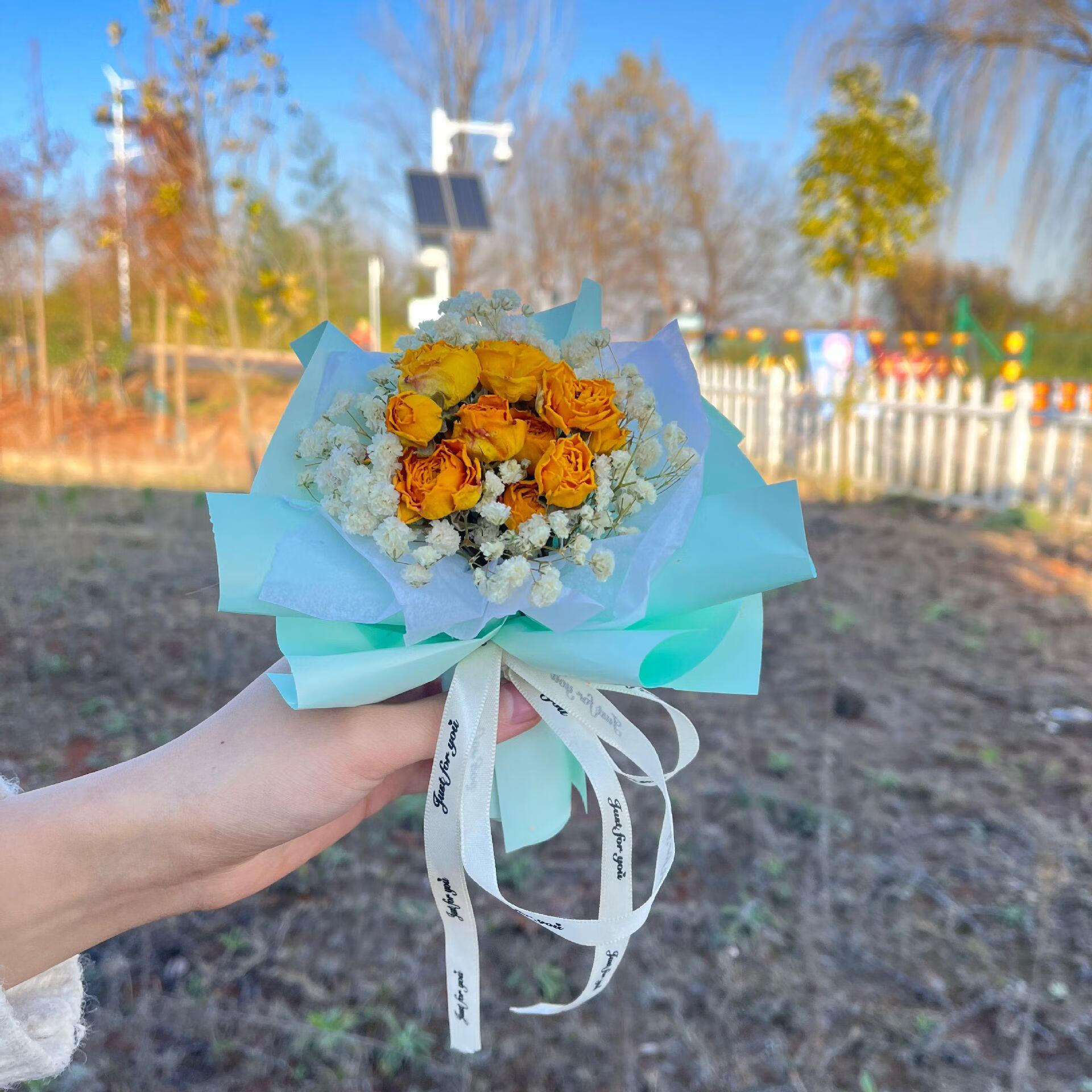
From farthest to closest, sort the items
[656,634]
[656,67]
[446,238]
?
1. [656,67]
2. [446,238]
3. [656,634]

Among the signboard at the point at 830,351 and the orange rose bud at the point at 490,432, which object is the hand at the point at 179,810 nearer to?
the orange rose bud at the point at 490,432

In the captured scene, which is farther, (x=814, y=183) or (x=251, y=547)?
(x=814, y=183)

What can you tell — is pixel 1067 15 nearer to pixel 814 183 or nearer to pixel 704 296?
pixel 814 183

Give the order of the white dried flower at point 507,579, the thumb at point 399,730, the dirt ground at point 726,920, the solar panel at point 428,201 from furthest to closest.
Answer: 1. the solar panel at point 428,201
2. the dirt ground at point 726,920
3. the thumb at point 399,730
4. the white dried flower at point 507,579

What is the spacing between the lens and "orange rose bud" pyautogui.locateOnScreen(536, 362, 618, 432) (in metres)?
1.09

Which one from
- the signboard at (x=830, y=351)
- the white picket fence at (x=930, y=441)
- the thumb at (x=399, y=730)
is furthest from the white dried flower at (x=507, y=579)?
the signboard at (x=830, y=351)

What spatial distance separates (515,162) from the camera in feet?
65.7

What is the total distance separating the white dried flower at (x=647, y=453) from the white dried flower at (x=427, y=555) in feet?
1.02

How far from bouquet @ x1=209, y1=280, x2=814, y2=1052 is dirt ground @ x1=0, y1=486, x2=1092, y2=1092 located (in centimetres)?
81

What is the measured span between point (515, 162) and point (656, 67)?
17.1 feet

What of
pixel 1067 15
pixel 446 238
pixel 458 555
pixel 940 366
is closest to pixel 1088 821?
pixel 458 555

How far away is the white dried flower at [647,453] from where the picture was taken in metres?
1.16

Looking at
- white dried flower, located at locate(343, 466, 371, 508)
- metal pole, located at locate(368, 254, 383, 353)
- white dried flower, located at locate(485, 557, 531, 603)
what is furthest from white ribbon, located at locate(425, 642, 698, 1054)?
metal pole, located at locate(368, 254, 383, 353)

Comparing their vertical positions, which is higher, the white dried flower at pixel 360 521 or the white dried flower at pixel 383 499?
the white dried flower at pixel 383 499
